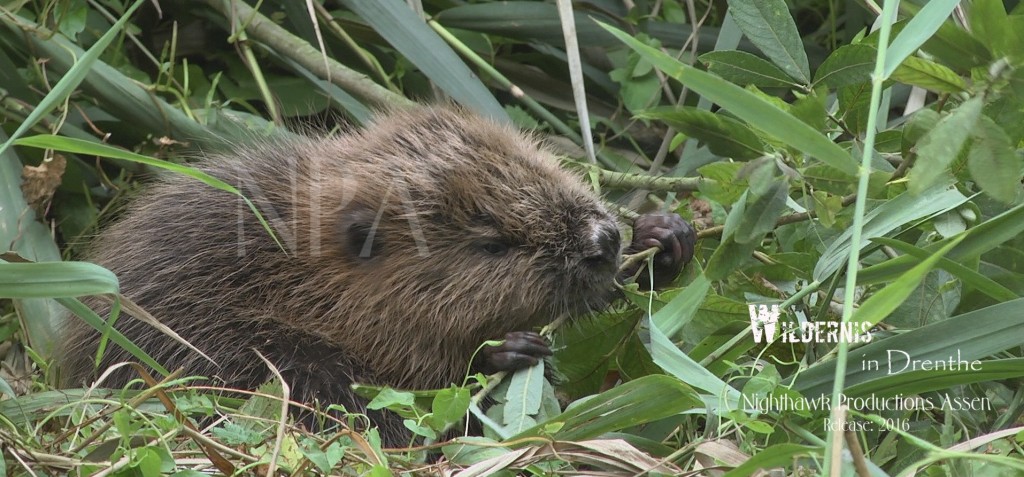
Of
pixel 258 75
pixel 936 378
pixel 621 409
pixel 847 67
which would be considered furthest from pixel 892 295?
pixel 258 75

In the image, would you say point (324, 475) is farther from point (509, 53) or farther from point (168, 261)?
point (509, 53)

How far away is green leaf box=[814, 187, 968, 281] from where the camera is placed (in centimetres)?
256

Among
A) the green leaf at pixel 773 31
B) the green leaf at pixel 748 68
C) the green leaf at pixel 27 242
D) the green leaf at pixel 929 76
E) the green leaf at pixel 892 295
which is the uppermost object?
the green leaf at pixel 773 31

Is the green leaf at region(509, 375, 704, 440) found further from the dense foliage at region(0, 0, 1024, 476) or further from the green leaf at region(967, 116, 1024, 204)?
the green leaf at region(967, 116, 1024, 204)

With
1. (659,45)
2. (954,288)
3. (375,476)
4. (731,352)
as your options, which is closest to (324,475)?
(375,476)

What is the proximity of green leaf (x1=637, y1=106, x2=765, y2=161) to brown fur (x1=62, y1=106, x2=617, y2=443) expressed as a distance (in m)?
0.74

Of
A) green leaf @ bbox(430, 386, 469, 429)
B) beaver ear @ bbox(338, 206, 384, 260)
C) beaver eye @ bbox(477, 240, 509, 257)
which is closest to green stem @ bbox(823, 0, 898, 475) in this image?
green leaf @ bbox(430, 386, 469, 429)

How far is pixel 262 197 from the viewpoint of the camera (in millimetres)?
3510

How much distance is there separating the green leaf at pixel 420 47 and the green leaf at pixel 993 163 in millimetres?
2337

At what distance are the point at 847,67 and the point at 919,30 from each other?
0.48 metres

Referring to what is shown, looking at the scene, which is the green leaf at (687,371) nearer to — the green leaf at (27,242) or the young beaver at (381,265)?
the young beaver at (381,265)

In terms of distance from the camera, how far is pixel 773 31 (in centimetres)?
264

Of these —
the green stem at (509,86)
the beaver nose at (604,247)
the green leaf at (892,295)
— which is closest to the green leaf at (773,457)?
the green leaf at (892,295)

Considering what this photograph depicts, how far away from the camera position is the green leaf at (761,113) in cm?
205
